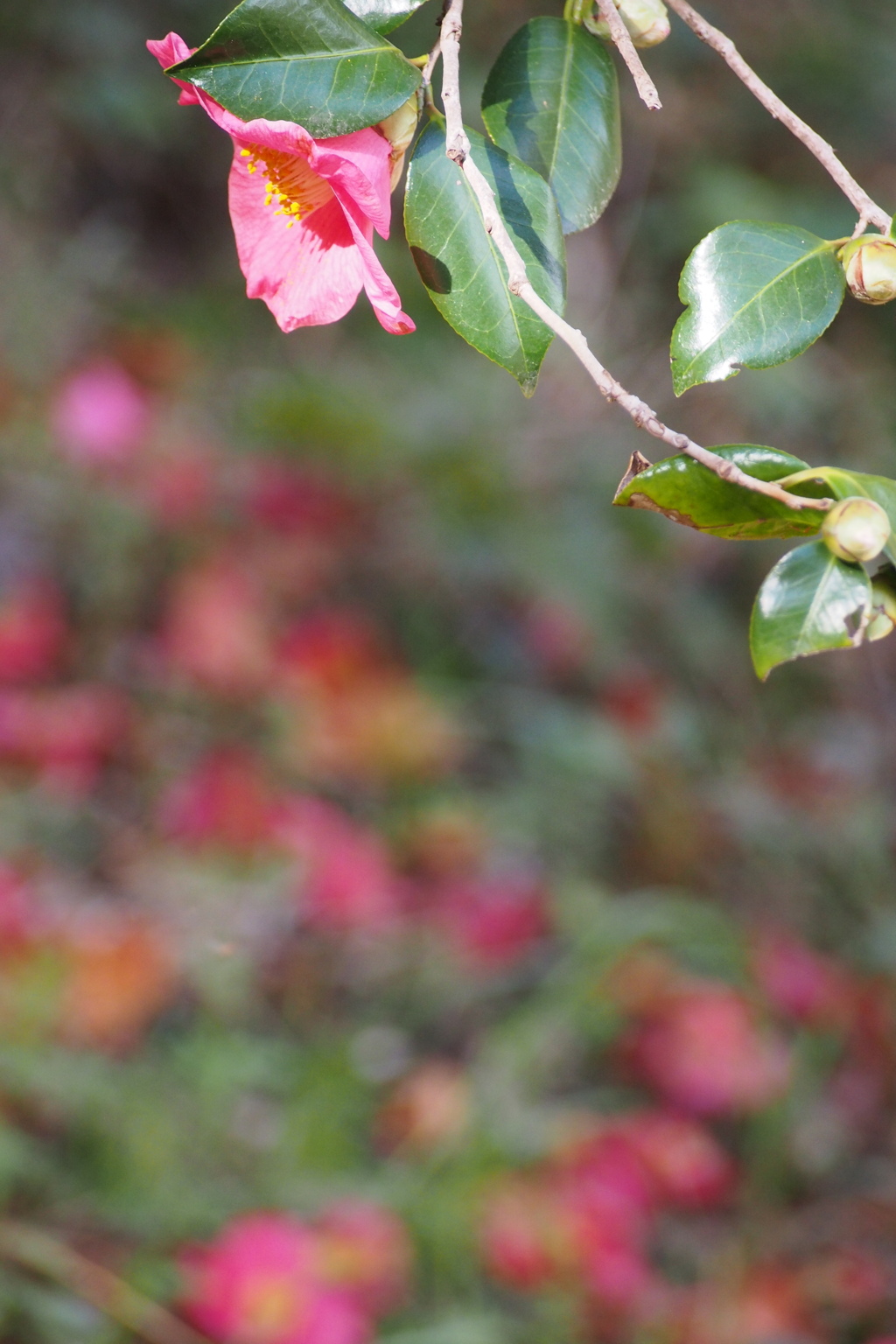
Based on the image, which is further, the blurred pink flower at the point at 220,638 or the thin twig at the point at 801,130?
the blurred pink flower at the point at 220,638

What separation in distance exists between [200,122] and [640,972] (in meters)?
1.89

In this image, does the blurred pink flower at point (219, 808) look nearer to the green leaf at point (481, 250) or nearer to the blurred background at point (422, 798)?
the blurred background at point (422, 798)

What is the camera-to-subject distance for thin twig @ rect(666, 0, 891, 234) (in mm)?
298

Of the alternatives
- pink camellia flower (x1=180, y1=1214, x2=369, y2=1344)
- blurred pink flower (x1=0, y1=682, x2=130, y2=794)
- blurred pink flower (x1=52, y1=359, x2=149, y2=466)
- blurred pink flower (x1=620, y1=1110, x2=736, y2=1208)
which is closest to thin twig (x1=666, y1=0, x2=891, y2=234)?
pink camellia flower (x1=180, y1=1214, x2=369, y2=1344)

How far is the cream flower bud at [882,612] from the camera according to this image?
1.01 ft

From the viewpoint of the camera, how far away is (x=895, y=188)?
196 centimetres

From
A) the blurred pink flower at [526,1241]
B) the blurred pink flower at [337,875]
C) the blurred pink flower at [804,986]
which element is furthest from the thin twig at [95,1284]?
the blurred pink flower at [804,986]

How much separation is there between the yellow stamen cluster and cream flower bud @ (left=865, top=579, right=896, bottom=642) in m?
0.21

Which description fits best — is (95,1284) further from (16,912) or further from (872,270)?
(872,270)

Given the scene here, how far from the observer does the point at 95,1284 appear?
952mm

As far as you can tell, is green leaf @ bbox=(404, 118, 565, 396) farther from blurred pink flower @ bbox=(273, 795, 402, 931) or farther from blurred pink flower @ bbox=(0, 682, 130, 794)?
blurred pink flower @ bbox=(0, 682, 130, 794)

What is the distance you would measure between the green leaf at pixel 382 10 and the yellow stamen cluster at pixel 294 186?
0.05 m

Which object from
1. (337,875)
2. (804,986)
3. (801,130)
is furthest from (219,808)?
(801,130)

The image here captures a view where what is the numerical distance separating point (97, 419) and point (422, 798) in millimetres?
777
